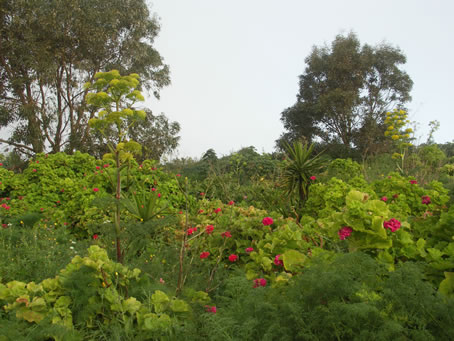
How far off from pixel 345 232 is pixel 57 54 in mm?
14270

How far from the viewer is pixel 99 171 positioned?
713 centimetres

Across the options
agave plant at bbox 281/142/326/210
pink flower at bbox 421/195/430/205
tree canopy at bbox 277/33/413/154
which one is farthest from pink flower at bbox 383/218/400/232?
tree canopy at bbox 277/33/413/154

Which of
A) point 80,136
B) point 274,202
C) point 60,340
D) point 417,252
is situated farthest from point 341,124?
point 60,340

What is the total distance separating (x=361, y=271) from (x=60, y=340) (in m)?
1.77

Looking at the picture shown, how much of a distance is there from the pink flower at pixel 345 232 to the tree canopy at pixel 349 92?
55.4 ft

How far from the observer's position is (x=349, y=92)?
19.0 metres

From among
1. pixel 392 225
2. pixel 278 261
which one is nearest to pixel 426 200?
pixel 392 225

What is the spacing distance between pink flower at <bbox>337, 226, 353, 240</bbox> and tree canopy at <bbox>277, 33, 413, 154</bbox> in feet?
55.4

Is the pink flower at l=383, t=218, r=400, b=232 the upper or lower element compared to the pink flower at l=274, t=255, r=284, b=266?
upper

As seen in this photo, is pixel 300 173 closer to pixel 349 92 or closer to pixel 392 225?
pixel 392 225

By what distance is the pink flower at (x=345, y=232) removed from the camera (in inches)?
110

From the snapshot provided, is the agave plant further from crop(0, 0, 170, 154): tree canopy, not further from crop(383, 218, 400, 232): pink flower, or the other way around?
crop(0, 0, 170, 154): tree canopy

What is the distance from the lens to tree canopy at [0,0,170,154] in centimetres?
1357

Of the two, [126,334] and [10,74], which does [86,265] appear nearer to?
[126,334]
